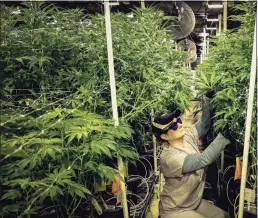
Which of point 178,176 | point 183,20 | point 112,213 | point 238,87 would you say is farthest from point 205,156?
point 183,20

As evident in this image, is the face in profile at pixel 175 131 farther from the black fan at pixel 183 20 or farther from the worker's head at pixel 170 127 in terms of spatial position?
the black fan at pixel 183 20

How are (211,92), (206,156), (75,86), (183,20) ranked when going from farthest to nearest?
1. (183,20)
2. (211,92)
3. (75,86)
4. (206,156)

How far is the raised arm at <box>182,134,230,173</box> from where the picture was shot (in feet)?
7.43

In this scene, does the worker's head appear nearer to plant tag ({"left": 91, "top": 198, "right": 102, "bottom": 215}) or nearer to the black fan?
plant tag ({"left": 91, "top": 198, "right": 102, "bottom": 215})

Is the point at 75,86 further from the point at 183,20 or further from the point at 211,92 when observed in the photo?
the point at 183,20

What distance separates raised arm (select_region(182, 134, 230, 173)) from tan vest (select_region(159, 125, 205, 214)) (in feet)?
0.20

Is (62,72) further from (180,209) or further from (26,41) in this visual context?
(180,209)

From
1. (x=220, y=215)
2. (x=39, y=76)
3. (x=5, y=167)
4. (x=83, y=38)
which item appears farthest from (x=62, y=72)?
(x=220, y=215)

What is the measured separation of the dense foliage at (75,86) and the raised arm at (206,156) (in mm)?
510

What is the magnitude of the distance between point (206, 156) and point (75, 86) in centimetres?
136

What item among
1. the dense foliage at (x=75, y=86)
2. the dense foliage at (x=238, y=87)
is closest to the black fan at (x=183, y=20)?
the dense foliage at (x=75, y=86)

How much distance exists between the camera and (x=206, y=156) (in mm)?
2305

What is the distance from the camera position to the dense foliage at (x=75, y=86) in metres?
1.84

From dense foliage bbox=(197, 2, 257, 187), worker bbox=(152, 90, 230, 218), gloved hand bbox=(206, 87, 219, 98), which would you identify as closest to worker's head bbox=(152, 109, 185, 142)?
worker bbox=(152, 90, 230, 218)
